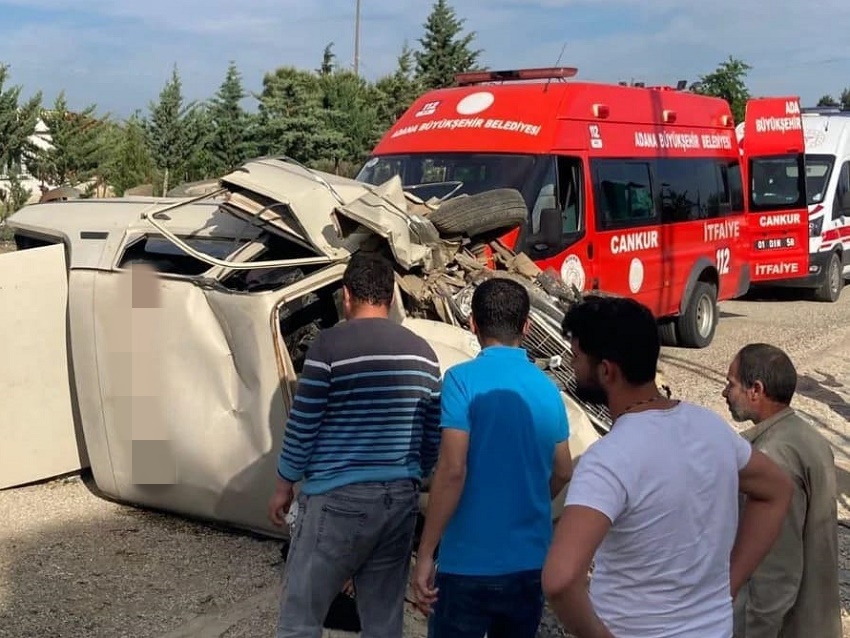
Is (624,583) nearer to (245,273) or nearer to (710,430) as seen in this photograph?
(710,430)

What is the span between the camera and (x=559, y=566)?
6.72ft

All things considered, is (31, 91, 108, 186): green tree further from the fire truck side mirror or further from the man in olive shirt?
the man in olive shirt

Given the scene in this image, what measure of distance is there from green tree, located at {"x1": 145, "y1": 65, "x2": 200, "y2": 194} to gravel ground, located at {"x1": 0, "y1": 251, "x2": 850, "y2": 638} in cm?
3013

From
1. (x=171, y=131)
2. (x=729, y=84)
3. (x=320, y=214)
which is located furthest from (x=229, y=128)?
(x=320, y=214)

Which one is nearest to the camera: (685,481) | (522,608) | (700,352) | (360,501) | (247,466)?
(685,481)

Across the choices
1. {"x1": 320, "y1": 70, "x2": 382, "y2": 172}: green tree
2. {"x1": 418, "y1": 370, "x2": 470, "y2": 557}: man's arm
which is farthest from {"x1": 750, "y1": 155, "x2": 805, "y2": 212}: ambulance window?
{"x1": 320, "y1": 70, "x2": 382, "y2": 172}: green tree

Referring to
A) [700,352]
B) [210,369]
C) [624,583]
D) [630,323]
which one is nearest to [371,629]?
[624,583]

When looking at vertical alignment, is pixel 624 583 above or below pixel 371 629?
above

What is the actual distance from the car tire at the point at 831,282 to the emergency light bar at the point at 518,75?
8.12 metres

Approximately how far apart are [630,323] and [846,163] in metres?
15.8

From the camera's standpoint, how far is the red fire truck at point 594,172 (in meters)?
9.22

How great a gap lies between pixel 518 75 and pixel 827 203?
7.94m

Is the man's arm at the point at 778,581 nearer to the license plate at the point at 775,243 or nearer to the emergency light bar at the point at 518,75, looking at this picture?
the emergency light bar at the point at 518,75

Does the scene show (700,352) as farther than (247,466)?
Yes
